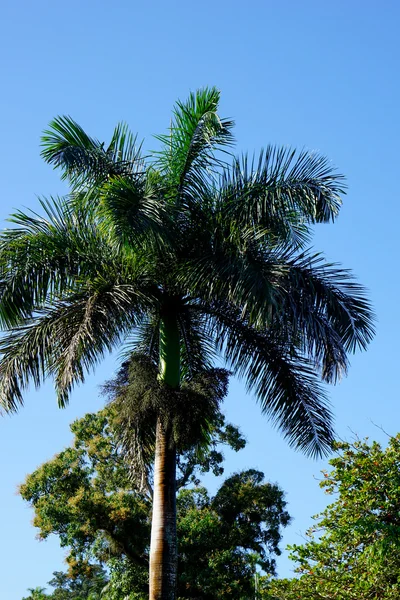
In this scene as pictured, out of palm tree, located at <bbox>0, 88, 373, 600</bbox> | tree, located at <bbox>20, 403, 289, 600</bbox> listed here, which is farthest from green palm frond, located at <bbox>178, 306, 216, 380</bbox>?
tree, located at <bbox>20, 403, 289, 600</bbox>

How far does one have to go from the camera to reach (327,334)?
10367 mm

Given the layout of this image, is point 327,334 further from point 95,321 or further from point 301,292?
point 95,321

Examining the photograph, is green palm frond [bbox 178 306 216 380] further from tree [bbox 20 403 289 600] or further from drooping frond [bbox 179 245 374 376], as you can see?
tree [bbox 20 403 289 600]

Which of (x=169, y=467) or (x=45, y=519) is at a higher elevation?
(x=45, y=519)

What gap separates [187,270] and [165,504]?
2936 mm

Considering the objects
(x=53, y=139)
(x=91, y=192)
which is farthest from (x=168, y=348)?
(x=53, y=139)

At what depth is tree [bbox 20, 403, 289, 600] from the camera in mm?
21141

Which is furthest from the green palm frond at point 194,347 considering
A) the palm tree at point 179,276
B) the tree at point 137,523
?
the tree at point 137,523

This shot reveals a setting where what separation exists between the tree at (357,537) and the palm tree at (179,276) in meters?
0.92

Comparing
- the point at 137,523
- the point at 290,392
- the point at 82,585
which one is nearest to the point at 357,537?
the point at 290,392

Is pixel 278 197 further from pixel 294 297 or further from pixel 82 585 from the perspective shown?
pixel 82 585

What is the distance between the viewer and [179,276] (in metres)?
10.7

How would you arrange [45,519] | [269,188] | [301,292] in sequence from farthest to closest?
[45,519] → [269,188] → [301,292]

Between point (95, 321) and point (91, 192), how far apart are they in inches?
67.7
